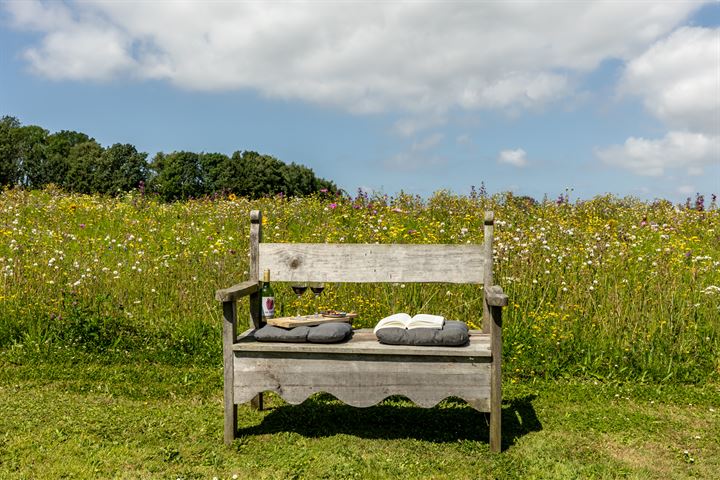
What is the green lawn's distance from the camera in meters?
4.10

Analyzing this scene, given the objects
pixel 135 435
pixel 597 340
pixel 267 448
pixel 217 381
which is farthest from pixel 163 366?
pixel 597 340

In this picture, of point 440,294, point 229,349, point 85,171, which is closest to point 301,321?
point 229,349

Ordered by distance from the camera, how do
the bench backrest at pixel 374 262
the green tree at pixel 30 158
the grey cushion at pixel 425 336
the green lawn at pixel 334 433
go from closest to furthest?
the green lawn at pixel 334 433 → the grey cushion at pixel 425 336 → the bench backrest at pixel 374 262 → the green tree at pixel 30 158

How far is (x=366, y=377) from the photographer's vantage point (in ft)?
14.3

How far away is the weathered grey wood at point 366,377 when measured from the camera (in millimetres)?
4293

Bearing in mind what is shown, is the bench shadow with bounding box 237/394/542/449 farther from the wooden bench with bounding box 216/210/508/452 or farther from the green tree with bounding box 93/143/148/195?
the green tree with bounding box 93/143/148/195

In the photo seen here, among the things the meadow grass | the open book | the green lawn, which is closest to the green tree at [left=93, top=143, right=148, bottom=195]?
the meadow grass

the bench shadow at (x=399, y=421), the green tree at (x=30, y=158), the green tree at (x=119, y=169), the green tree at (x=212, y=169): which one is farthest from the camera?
the green tree at (x=30, y=158)

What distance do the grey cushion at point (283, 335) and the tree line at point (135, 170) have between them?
43536 millimetres

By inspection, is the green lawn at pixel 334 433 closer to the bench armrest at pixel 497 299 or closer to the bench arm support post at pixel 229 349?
the bench arm support post at pixel 229 349

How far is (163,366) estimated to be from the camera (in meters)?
6.25

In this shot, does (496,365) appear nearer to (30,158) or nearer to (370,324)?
(370,324)

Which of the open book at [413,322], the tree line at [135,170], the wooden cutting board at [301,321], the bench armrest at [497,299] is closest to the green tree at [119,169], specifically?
the tree line at [135,170]

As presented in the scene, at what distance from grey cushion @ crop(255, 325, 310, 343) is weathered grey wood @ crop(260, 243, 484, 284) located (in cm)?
61
